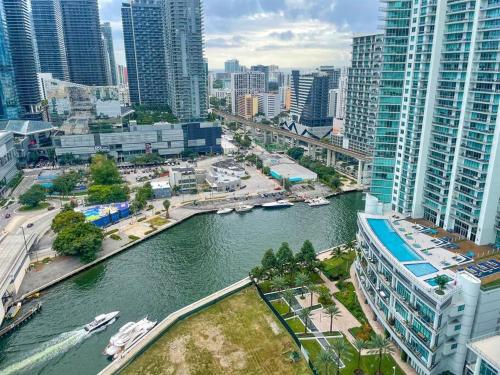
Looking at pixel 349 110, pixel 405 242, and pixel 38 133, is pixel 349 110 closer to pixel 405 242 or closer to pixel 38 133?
pixel 405 242

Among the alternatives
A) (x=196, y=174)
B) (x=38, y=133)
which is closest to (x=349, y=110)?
(x=196, y=174)

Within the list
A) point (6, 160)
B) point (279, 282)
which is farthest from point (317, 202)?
point (6, 160)

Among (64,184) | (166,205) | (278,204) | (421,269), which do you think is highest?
(421,269)

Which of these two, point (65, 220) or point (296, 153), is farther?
point (296, 153)

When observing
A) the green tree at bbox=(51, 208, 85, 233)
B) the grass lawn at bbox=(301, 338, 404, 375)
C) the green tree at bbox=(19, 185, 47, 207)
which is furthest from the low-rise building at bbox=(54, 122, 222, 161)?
the grass lawn at bbox=(301, 338, 404, 375)

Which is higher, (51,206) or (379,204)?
(379,204)

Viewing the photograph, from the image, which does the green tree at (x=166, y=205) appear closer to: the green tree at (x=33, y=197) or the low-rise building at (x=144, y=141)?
the green tree at (x=33, y=197)

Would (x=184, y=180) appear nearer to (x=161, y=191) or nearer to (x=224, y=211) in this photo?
(x=161, y=191)
